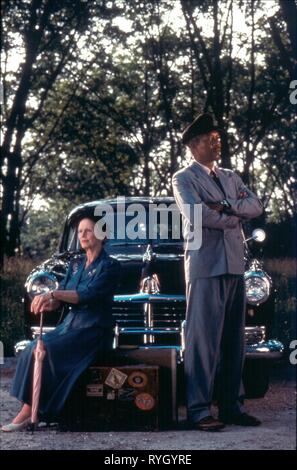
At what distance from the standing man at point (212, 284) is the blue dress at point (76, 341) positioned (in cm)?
52

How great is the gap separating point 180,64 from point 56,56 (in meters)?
3.43

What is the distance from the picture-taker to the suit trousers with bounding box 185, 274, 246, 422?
5551 mm

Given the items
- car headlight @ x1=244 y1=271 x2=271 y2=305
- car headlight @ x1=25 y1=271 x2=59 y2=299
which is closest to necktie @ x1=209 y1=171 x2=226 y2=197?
car headlight @ x1=244 y1=271 x2=271 y2=305

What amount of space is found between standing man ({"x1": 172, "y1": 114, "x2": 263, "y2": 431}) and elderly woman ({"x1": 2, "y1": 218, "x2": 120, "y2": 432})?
21.0 inches

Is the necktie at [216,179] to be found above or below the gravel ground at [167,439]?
above

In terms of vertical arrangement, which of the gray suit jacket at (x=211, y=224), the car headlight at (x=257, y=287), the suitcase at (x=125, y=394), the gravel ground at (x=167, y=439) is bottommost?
the gravel ground at (x=167, y=439)

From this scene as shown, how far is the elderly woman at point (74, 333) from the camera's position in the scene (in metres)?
5.54

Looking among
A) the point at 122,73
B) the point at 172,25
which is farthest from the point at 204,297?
the point at 122,73

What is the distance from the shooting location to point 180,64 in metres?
24.7
